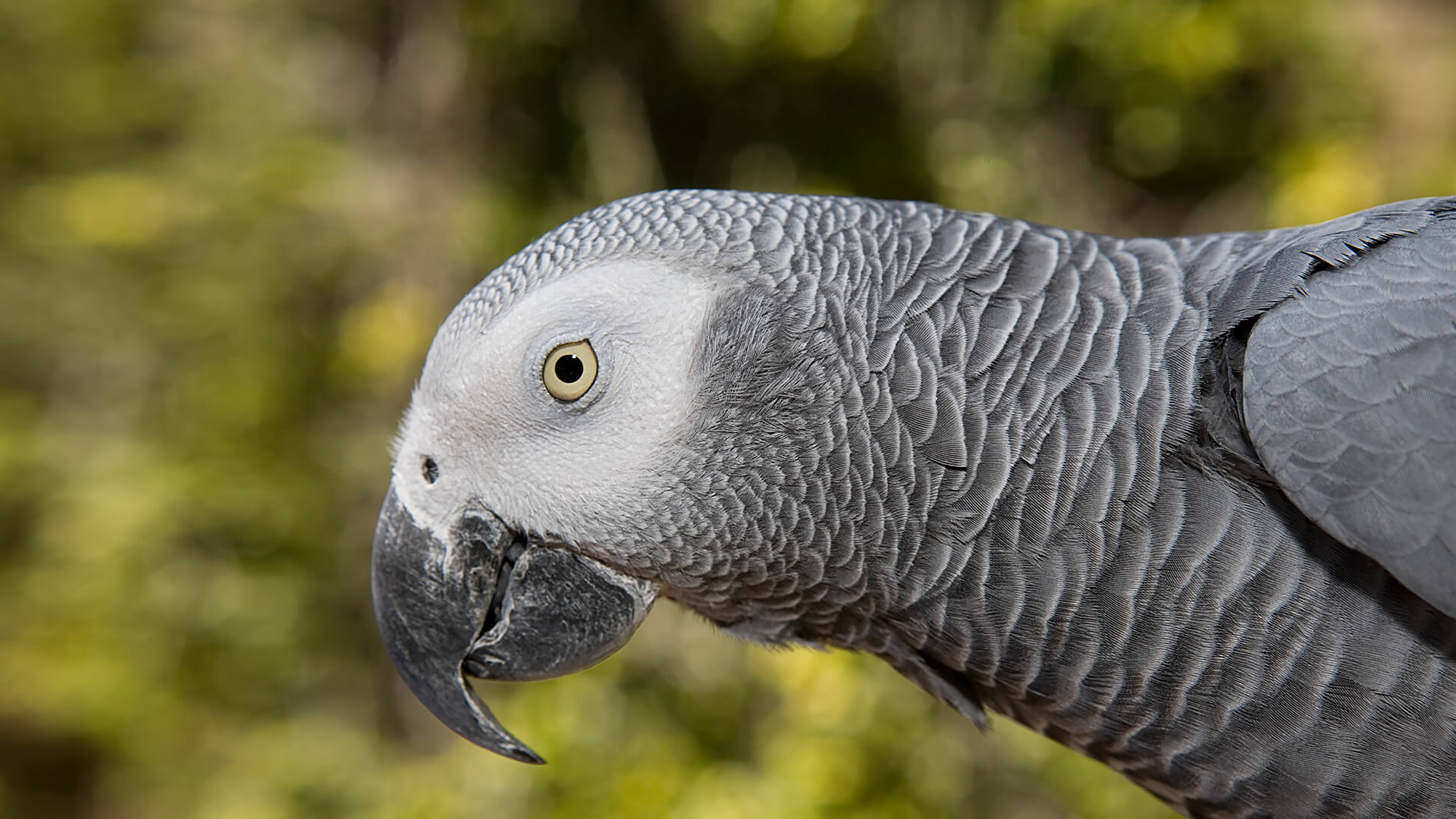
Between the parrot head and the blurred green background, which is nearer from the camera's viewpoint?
the parrot head

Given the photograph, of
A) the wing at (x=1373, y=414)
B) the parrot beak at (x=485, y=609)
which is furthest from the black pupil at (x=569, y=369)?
the wing at (x=1373, y=414)

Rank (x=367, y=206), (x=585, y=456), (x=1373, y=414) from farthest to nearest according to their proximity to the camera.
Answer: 1. (x=367, y=206)
2. (x=585, y=456)
3. (x=1373, y=414)

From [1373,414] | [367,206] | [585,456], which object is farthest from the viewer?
[367,206]

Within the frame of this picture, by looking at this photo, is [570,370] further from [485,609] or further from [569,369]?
[485,609]

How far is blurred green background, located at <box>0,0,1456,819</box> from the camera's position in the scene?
2361 mm

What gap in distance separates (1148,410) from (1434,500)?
229 mm

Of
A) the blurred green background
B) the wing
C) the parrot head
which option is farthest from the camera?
the blurred green background

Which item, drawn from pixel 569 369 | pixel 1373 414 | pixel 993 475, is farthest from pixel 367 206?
pixel 1373 414

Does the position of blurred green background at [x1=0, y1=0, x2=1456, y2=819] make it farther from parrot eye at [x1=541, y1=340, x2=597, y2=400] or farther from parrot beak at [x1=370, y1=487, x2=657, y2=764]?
parrot eye at [x1=541, y1=340, x2=597, y2=400]

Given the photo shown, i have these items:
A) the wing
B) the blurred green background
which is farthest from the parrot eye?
the blurred green background

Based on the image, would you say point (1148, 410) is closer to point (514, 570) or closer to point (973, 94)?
point (514, 570)

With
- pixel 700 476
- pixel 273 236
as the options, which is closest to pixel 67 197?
pixel 273 236

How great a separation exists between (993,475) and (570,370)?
435 millimetres

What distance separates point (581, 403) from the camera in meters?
0.92
